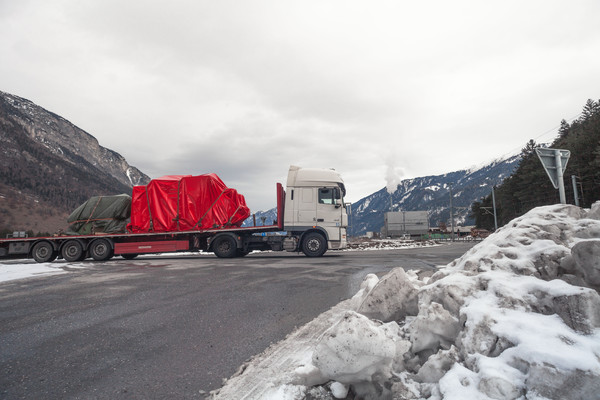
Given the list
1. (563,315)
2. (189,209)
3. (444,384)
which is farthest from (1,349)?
(189,209)

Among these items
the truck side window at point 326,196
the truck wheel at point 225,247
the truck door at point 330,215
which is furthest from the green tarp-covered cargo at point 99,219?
the truck side window at point 326,196

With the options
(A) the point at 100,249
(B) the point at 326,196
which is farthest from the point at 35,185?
(B) the point at 326,196

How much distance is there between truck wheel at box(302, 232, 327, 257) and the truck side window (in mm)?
1566

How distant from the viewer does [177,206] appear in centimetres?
1380

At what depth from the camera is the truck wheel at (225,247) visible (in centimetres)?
1384

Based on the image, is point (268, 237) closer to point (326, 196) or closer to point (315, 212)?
point (315, 212)

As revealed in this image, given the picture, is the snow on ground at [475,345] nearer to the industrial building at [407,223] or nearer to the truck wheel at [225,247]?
the truck wheel at [225,247]

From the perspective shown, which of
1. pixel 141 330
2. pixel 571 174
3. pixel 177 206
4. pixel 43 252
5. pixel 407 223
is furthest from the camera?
pixel 407 223

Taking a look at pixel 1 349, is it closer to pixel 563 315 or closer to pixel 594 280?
pixel 563 315

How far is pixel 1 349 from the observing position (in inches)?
125

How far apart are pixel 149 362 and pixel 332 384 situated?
1.76 m

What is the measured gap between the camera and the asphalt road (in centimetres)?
246

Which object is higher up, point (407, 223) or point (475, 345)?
point (407, 223)

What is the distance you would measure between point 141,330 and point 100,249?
12.3 m
